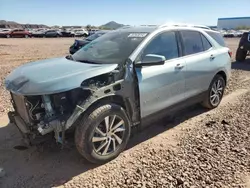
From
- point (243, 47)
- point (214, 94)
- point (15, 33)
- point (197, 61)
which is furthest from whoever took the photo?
point (15, 33)

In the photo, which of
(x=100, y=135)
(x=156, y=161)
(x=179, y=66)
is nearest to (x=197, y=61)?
(x=179, y=66)

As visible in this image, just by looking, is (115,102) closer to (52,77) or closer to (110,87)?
(110,87)

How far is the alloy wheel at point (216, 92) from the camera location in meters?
5.42

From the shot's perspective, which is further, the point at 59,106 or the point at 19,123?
the point at 19,123

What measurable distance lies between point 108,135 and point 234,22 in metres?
120

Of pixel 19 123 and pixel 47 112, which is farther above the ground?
pixel 47 112

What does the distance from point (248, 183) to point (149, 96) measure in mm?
1706

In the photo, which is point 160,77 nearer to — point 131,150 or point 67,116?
point 131,150

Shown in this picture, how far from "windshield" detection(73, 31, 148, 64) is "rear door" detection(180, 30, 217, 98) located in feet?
3.32

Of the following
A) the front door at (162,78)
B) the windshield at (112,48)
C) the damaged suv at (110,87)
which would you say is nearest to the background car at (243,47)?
the damaged suv at (110,87)

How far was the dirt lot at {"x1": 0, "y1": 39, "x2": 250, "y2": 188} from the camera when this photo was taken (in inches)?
126

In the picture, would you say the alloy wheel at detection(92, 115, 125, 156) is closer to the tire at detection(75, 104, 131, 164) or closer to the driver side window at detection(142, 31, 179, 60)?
the tire at detection(75, 104, 131, 164)

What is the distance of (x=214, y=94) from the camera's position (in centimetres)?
548

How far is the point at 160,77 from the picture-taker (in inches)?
157
